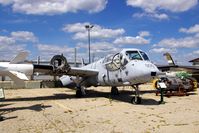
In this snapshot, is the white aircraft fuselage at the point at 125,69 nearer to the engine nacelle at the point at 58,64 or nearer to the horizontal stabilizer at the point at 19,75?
the engine nacelle at the point at 58,64

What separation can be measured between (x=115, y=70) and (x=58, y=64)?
3934 millimetres

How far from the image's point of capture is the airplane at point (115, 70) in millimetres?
15406

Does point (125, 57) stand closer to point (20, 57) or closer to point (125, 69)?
point (125, 69)

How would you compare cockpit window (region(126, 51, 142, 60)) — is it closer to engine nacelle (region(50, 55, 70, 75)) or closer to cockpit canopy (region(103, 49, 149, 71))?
cockpit canopy (region(103, 49, 149, 71))

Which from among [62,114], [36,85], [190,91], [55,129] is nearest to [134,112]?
[62,114]

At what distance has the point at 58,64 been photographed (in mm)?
18969

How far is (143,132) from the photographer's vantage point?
29.0ft

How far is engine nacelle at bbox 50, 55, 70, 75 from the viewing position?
18766mm

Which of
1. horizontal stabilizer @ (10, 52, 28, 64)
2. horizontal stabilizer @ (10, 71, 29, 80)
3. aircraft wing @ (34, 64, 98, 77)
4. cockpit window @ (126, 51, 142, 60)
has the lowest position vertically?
horizontal stabilizer @ (10, 71, 29, 80)

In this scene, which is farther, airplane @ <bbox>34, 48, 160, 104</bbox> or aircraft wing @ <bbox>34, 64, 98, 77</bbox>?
aircraft wing @ <bbox>34, 64, 98, 77</bbox>

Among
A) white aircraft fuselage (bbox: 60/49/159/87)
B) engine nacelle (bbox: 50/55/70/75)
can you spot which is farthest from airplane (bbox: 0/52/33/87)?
white aircraft fuselage (bbox: 60/49/159/87)

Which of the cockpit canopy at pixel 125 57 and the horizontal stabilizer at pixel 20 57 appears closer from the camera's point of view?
the horizontal stabilizer at pixel 20 57

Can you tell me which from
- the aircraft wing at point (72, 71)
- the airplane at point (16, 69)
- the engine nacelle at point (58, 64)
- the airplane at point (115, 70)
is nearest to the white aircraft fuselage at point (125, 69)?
the airplane at point (115, 70)

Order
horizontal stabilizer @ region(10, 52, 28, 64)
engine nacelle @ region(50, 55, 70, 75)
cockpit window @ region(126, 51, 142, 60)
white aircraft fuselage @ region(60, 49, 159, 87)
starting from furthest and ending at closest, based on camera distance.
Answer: engine nacelle @ region(50, 55, 70, 75) → cockpit window @ region(126, 51, 142, 60) → white aircraft fuselage @ region(60, 49, 159, 87) → horizontal stabilizer @ region(10, 52, 28, 64)
